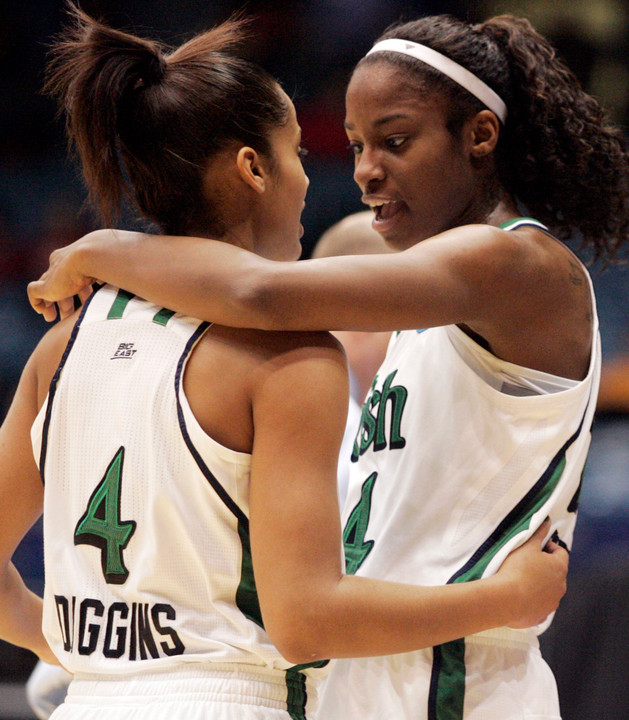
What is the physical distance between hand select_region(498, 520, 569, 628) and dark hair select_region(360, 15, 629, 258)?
82 cm

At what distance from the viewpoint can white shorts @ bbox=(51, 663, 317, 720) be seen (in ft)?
4.56

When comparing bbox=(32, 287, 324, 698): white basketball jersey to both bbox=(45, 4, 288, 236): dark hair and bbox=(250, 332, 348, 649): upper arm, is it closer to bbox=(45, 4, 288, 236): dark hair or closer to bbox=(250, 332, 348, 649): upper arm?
bbox=(250, 332, 348, 649): upper arm

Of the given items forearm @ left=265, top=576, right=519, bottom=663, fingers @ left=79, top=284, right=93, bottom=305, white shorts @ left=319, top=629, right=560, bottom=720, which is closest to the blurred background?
white shorts @ left=319, top=629, right=560, bottom=720

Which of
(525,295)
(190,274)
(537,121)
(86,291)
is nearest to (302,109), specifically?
(537,121)

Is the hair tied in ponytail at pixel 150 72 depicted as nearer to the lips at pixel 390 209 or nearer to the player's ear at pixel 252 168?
A: the player's ear at pixel 252 168

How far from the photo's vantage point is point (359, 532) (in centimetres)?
200

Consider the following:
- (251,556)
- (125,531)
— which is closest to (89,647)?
(125,531)

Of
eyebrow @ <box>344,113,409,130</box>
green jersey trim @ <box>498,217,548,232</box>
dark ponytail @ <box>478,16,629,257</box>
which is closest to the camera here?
green jersey trim @ <box>498,217,548,232</box>

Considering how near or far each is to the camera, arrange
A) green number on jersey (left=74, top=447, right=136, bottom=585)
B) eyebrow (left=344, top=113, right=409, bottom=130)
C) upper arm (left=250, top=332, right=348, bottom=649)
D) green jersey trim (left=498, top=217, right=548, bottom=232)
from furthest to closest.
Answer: eyebrow (left=344, top=113, right=409, bottom=130)
green jersey trim (left=498, top=217, right=548, bottom=232)
green number on jersey (left=74, top=447, right=136, bottom=585)
upper arm (left=250, top=332, right=348, bottom=649)

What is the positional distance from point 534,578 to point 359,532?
0.41 meters

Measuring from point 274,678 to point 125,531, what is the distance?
1.07ft

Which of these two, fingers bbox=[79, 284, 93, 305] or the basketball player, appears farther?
fingers bbox=[79, 284, 93, 305]

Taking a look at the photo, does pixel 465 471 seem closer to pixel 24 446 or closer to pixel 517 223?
pixel 517 223

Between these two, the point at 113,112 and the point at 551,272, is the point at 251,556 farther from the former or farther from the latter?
the point at 551,272
